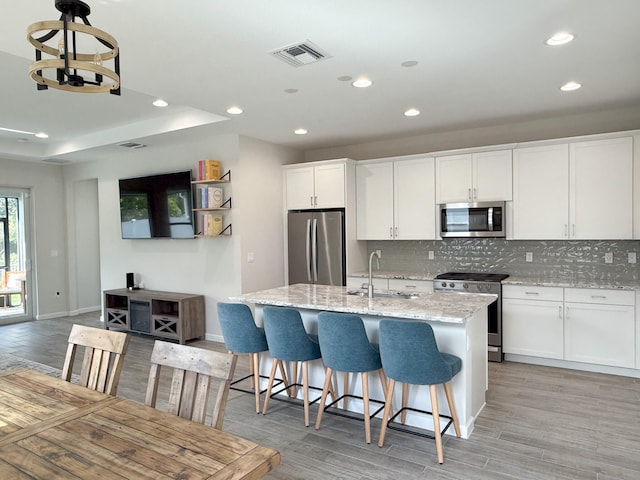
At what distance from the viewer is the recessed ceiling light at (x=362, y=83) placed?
3682 mm

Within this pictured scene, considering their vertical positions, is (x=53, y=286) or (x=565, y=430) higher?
(x=53, y=286)

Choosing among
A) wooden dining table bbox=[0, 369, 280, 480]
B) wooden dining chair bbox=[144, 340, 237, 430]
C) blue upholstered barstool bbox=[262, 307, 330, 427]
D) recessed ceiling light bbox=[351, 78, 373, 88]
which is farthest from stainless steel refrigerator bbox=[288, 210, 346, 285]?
wooden dining table bbox=[0, 369, 280, 480]

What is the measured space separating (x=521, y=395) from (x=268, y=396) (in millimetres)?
2222

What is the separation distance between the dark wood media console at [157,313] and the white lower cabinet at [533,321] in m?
3.86

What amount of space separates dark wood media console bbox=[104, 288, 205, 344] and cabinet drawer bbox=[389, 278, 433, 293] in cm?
260

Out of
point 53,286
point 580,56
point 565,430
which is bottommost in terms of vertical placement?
point 565,430

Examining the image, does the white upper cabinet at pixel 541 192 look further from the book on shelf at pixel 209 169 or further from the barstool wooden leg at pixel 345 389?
the book on shelf at pixel 209 169

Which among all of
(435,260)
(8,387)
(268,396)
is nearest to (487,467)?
(268,396)

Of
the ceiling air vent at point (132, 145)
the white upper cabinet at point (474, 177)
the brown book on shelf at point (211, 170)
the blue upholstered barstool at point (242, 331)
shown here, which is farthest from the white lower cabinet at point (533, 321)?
the ceiling air vent at point (132, 145)

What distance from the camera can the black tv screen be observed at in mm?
5988

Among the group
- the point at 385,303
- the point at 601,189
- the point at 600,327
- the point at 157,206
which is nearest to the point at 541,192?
the point at 601,189

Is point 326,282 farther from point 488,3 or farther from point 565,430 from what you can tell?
point 488,3

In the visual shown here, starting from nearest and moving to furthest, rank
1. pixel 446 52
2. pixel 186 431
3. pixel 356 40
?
pixel 186 431
pixel 356 40
pixel 446 52

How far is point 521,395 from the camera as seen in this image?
3871mm
